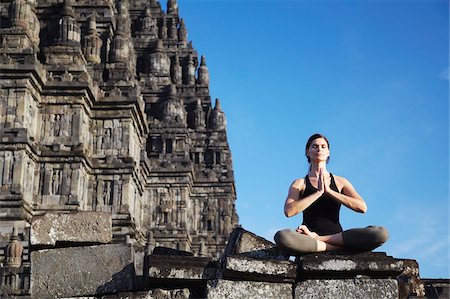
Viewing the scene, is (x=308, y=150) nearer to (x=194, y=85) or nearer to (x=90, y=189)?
(x=90, y=189)

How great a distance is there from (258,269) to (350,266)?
941 mm

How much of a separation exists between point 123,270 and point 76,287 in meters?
0.56

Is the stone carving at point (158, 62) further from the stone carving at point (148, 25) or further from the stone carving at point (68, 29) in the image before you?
the stone carving at point (68, 29)

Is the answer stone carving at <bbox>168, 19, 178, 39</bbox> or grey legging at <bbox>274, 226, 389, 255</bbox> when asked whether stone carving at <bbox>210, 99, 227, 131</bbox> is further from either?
grey legging at <bbox>274, 226, 389, 255</bbox>

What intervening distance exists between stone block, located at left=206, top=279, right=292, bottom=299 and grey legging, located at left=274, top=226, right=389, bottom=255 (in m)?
0.40

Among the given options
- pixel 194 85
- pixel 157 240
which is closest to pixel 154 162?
pixel 157 240

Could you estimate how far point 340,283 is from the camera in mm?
8031

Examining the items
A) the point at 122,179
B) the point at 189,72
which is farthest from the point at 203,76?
the point at 122,179

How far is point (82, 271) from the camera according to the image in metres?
8.82

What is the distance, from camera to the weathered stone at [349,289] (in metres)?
7.98

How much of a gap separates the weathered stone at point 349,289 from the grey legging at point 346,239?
14.2 inches

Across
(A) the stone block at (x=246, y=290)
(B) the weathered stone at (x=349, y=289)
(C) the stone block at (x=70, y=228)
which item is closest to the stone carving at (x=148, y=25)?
(C) the stone block at (x=70, y=228)

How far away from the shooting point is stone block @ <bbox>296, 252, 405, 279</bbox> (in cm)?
804

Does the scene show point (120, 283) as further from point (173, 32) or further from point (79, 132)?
point (173, 32)
